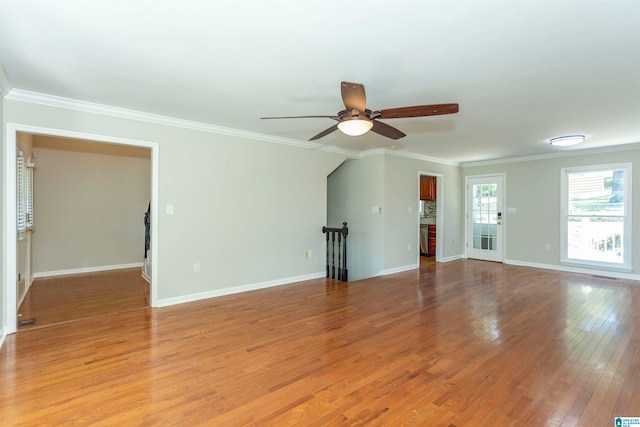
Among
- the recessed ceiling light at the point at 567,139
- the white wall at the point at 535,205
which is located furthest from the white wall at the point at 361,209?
the white wall at the point at 535,205

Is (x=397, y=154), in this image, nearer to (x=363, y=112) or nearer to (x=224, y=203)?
(x=224, y=203)

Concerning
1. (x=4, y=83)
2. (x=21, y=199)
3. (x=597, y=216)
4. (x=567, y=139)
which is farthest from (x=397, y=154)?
(x=21, y=199)

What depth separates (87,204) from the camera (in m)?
5.91

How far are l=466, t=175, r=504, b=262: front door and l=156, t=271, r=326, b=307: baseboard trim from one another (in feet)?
14.0

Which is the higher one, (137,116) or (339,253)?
(137,116)

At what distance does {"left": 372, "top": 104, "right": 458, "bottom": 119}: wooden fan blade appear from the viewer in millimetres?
2477

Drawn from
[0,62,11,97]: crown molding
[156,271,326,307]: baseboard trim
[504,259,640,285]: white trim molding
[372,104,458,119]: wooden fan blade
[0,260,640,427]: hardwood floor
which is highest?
[0,62,11,97]: crown molding

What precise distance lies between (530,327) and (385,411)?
2.30 metres

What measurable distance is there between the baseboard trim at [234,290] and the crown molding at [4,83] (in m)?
2.64

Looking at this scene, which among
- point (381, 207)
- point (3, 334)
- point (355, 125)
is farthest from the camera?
point (381, 207)

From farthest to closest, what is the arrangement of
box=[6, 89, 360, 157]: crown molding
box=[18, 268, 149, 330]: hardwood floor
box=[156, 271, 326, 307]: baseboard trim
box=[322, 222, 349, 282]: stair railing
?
box=[322, 222, 349, 282]: stair railing, box=[156, 271, 326, 307]: baseboard trim, box=[18, 268, 149, 330]: hardwood floor, box=[6, 89, 360, 157]: crown molding

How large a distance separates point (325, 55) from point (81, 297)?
4.56m

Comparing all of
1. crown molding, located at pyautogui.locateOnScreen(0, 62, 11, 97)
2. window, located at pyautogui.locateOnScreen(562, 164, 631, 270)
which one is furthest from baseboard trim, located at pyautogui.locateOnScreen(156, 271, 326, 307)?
window, located at pyautogui.locateOnScreen(562, 164, 631, 270)

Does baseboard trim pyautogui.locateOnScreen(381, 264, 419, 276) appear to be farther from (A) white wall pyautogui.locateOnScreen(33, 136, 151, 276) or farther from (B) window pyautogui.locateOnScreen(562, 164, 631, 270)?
(A) white wall pyautogui.locateOnScreen(33, 136, 151, 276)
